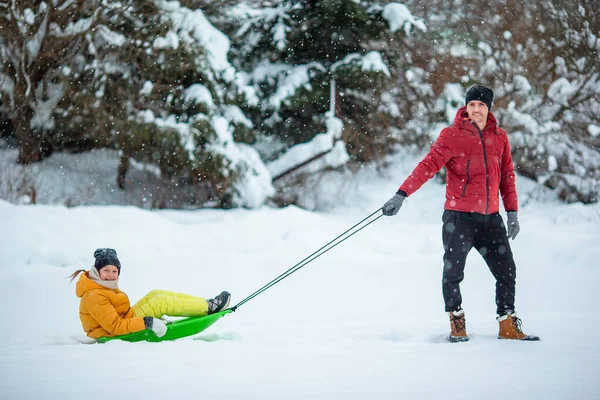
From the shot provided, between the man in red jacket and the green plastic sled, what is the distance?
144 centimetres

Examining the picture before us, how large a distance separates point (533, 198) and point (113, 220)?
854 cm

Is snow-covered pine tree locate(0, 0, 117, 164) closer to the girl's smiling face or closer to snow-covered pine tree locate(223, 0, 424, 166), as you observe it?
snow-covered pine tree locate(223, 0, 424, 166)

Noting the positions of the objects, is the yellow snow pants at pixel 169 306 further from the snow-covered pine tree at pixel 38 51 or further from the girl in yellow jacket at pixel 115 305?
the snow-covered pine tree at pixel 38 51

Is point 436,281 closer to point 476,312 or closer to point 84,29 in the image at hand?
Result: point 476,312

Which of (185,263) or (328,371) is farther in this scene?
(185,263)

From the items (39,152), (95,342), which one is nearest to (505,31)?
(39,152)

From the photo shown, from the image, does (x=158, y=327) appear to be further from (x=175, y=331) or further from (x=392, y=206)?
(x=392, y=206)

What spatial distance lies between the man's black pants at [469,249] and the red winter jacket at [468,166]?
0.07 metres

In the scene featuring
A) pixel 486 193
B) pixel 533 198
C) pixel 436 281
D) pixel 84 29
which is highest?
pixel 84 29

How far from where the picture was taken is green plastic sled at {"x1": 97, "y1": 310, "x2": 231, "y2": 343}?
3766mm

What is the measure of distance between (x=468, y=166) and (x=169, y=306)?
2120 millimetres

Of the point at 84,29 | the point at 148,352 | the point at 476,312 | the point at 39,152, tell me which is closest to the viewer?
the point at 148,352

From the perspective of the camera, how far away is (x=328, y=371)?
299 centimetres

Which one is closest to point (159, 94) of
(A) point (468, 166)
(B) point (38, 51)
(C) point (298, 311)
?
(B) point (38, 51)
